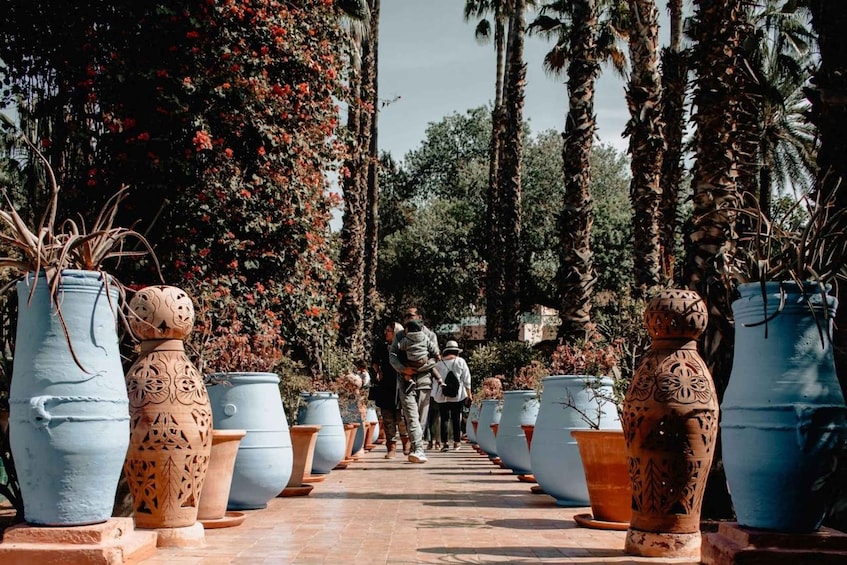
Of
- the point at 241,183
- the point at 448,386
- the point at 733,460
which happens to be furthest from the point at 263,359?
the point at 448,386

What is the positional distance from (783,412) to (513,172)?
19.5m

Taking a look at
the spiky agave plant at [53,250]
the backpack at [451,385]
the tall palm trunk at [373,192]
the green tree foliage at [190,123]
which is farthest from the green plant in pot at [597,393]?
the tall palm trunk at [373,192]

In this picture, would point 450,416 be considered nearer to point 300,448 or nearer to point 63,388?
point 300,448

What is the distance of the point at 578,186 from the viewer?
1418 cm

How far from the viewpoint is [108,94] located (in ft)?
36.5

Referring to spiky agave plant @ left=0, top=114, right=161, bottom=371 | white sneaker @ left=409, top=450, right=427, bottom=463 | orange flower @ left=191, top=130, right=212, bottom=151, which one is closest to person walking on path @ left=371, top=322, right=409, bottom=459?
white sneaker @ left=409, top=450, right=427, bottom=463

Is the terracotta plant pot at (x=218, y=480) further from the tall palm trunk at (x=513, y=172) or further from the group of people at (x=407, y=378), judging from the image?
the tall palm trunk at (x=513, y=172)

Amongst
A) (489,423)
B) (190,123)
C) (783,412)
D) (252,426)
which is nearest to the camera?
(783,412)

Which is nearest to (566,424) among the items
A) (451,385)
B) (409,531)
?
(409,531)

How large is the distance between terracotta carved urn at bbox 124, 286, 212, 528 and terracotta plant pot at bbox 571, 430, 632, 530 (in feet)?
8.63

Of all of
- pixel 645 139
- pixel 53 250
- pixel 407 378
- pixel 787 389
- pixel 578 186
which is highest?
pixel 645 139

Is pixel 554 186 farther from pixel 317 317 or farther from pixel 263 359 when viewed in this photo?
pixel 263 359

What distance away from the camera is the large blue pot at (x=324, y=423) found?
1094 cm

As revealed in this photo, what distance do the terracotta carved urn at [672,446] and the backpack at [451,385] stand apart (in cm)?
1228
